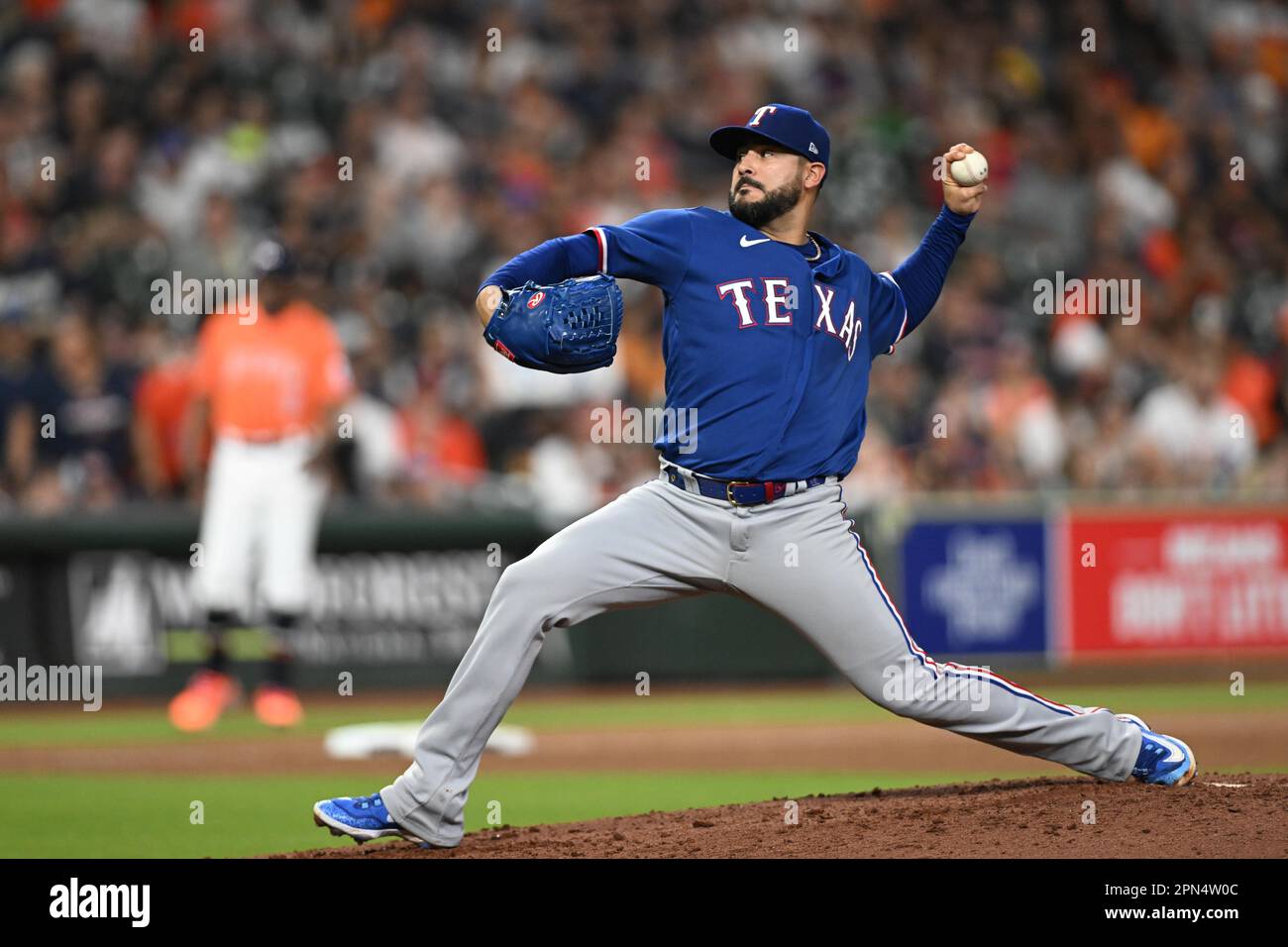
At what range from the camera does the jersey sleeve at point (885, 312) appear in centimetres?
562

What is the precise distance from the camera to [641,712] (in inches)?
431

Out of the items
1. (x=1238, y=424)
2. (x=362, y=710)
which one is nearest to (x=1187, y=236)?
(x=1238, y=424)

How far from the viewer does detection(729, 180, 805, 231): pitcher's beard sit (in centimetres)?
538

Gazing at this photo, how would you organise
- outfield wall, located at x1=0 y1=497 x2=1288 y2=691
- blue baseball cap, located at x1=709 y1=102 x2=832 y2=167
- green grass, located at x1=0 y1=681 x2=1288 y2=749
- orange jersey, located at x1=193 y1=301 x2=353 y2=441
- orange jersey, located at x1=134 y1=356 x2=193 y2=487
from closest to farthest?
blue baseball cap, located at x1=709 y1=102 x2=832 y2=167, orange jersey, located at x1=193 y1=301 x2=353 y2=441, green grass, located at x1=0 y1=681 x2=1288 y2=749, outfield wall, located at x1=0 y1=497 x2=1288 y2=691, orange jersey, located at x1=134 y1=356 x2=193 y2=487

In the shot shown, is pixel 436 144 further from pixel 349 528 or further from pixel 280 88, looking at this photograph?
pixel 349 528

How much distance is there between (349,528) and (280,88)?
4430 mm

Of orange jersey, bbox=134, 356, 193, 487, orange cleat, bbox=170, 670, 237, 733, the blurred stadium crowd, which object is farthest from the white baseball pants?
orange jersey, bbox=134, 356, 193, 487

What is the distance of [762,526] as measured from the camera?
5215 mm

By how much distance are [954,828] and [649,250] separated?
1.92m

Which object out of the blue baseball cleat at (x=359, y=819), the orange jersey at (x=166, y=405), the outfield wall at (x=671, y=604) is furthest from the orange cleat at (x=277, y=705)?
the blue baseball cleat at (x=359, y=819)

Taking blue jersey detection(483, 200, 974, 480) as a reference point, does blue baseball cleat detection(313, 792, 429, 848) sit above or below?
below

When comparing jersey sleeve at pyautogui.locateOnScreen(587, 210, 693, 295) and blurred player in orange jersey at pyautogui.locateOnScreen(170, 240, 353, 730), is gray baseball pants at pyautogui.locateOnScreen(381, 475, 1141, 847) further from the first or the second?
blurred player in orange jersey at pyautogui.locateOnScreen(170, 240, 353, 730)

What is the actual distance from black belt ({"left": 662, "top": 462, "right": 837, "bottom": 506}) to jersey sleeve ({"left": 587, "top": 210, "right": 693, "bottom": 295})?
563mm

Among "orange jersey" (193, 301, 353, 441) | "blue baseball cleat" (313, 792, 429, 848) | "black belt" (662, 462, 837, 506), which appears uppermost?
"orange jersey" (193, 301, 353, 441)
